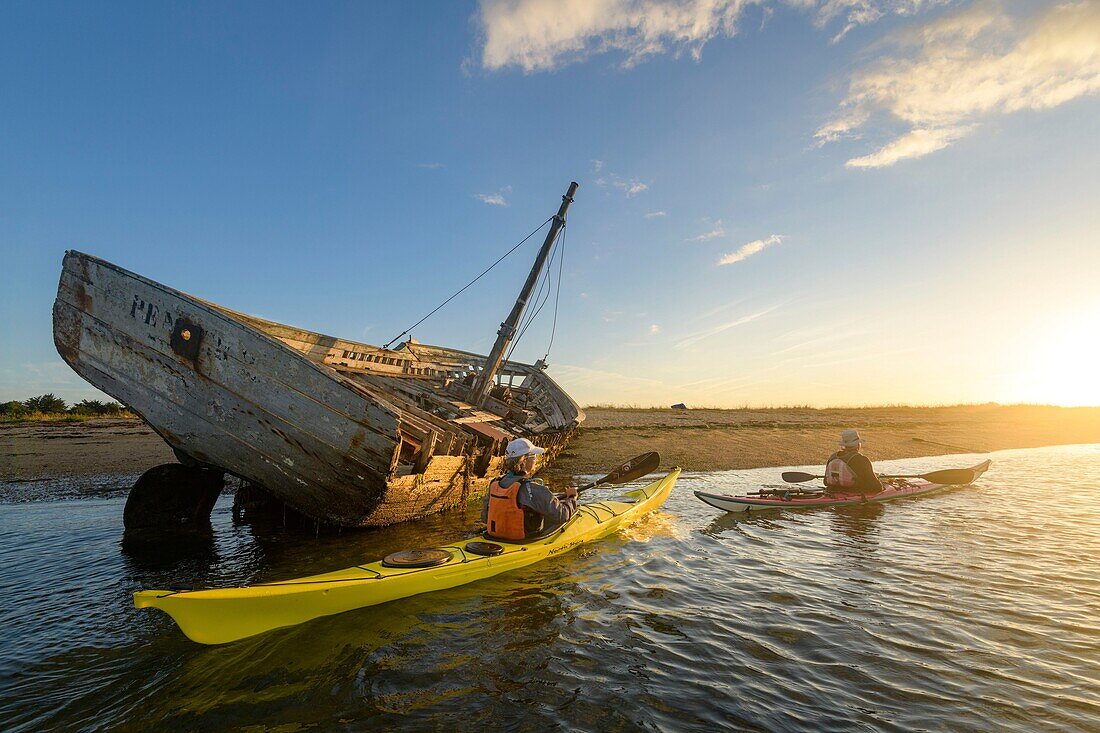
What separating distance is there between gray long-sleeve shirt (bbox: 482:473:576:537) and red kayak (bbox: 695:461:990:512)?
4817mm

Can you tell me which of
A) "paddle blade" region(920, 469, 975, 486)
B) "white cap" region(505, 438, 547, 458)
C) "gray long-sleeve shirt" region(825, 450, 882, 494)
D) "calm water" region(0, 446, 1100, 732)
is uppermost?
"white cap" region(505, 438, 547, 458)

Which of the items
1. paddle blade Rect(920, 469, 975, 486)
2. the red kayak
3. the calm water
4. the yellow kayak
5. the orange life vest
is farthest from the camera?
paddle blade Rect(920, 469, 975, 486)

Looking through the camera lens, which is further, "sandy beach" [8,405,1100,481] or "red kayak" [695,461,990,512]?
"sandy beach" [8,405,1100,481]

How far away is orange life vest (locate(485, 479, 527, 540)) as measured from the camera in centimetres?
700

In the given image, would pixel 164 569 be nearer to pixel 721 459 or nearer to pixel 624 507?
pixel 624 507

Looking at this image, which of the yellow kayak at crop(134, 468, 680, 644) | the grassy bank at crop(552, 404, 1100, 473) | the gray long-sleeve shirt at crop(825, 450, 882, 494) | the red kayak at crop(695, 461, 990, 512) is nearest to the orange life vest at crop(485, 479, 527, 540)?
the yellow kayak at crop(134, 468, 680, 644)

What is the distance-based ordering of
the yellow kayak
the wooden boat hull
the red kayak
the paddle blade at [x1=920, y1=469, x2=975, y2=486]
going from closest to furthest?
the yellow kayak → the wooden boat hull → the red kayak → the paddle blade at [x1=920, y1=469, x2=975, y2=486]

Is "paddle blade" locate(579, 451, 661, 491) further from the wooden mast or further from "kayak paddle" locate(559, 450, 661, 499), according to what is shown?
the wooden mast

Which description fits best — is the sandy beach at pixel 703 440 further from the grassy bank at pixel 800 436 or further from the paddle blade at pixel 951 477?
the paddle blade at pixel 951 477

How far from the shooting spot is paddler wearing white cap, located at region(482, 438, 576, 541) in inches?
273

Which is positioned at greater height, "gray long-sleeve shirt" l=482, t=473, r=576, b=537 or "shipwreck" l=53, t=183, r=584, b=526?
A: "shipwreck" l=53, t=183, r=584, b=526

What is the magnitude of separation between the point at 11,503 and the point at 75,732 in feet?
36.3

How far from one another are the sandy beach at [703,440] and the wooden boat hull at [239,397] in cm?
1003

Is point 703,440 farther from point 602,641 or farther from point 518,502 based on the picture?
point 602,641
